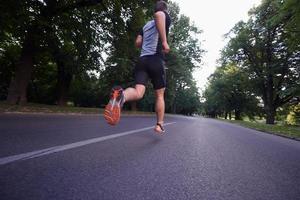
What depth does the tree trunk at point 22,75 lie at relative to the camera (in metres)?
14.0

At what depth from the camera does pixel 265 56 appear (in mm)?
34688

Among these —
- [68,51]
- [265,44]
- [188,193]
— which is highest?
[265,44]

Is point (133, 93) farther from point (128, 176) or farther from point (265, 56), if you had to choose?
point (265, 56)

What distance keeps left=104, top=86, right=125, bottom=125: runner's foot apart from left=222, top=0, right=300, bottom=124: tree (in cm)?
2894

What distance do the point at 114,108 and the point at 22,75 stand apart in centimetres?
1170

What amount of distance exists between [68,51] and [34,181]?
1650cm

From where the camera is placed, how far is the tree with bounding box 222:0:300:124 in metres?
31.1

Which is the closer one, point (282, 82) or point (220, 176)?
point (220, 176)

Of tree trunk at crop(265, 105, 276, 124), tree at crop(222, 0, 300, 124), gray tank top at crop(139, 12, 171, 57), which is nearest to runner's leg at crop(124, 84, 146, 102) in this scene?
gray tank top at crop(139, 12, 171, 57)

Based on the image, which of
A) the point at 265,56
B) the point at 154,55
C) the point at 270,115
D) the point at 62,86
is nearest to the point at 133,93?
the point at 154,55

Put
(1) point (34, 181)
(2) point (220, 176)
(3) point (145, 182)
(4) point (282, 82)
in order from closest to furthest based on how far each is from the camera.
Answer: (1) point (34, 181) < (3) point (145, 182) < (2) point (220, 176) < (4) point (282, 82)

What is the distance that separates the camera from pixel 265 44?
1324 inches

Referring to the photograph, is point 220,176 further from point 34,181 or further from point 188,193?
point 34,181

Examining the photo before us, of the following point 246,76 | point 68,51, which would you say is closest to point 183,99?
point 246,76
